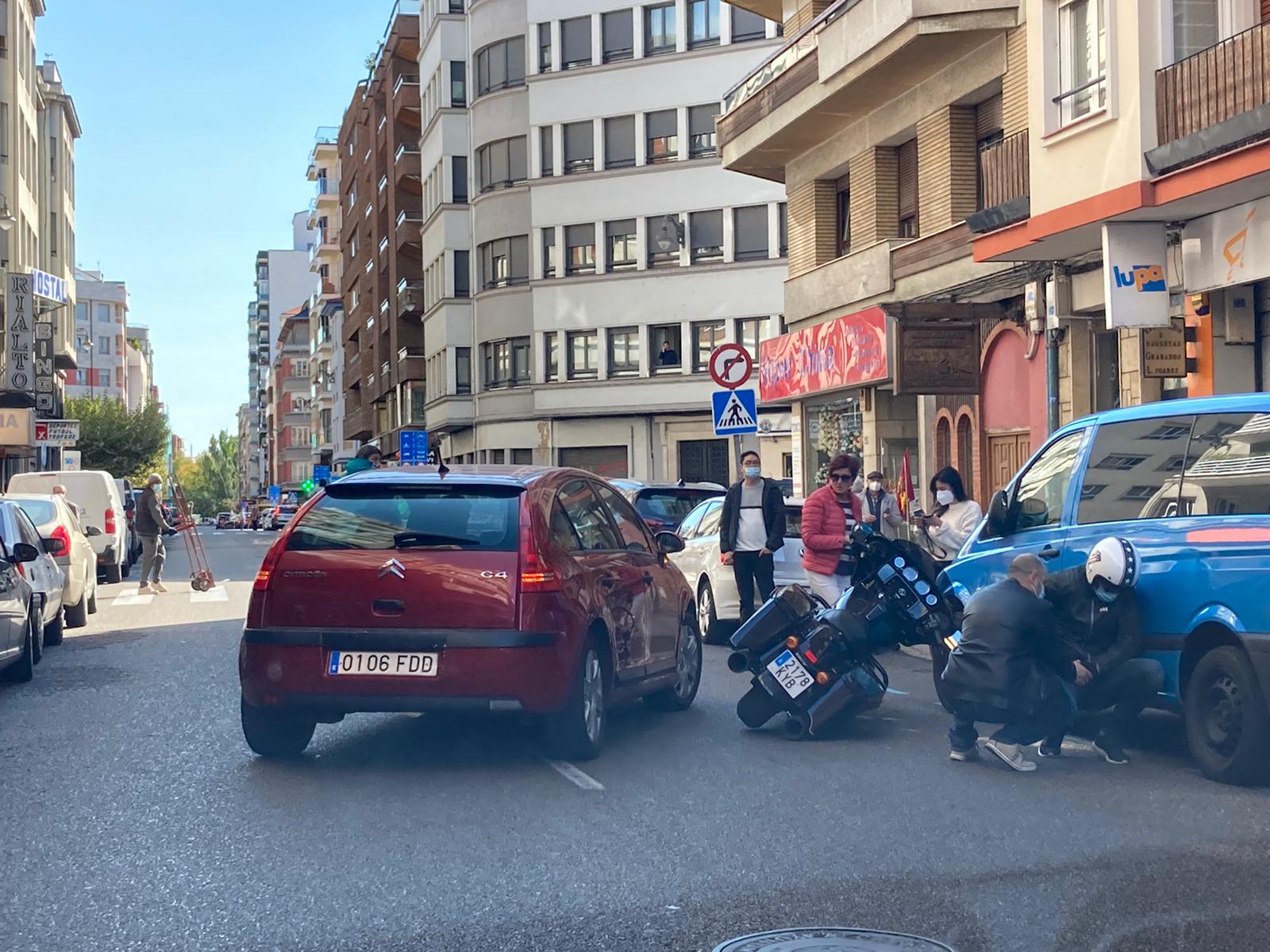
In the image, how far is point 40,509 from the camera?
2066 cm

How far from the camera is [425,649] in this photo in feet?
28.1

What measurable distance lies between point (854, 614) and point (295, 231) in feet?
570

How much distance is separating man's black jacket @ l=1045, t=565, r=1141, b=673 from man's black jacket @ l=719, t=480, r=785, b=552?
5435mm

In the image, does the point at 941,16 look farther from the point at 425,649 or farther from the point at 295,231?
the point at 295,231

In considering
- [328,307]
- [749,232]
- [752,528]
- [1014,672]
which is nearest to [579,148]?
[749,232]

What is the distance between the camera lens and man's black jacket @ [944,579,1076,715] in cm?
Result: 880

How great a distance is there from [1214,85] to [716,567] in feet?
21.1

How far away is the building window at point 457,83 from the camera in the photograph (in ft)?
184

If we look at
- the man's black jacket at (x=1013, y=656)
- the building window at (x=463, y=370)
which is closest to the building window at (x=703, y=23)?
the building window at (x=463, y=370)

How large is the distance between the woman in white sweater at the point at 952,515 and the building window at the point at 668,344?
33.7m

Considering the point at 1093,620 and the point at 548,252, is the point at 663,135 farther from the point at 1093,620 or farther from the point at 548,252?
the point at 1093,620

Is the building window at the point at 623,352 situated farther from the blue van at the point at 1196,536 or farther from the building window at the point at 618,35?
the blue van at the point at 1196,536

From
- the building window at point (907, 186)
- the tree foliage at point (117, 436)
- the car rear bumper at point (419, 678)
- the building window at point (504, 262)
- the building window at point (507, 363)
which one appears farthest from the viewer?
the tree foliage at point (117, 436)

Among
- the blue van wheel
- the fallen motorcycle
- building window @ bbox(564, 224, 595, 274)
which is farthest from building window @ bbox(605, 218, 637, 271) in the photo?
the blue van wheel
